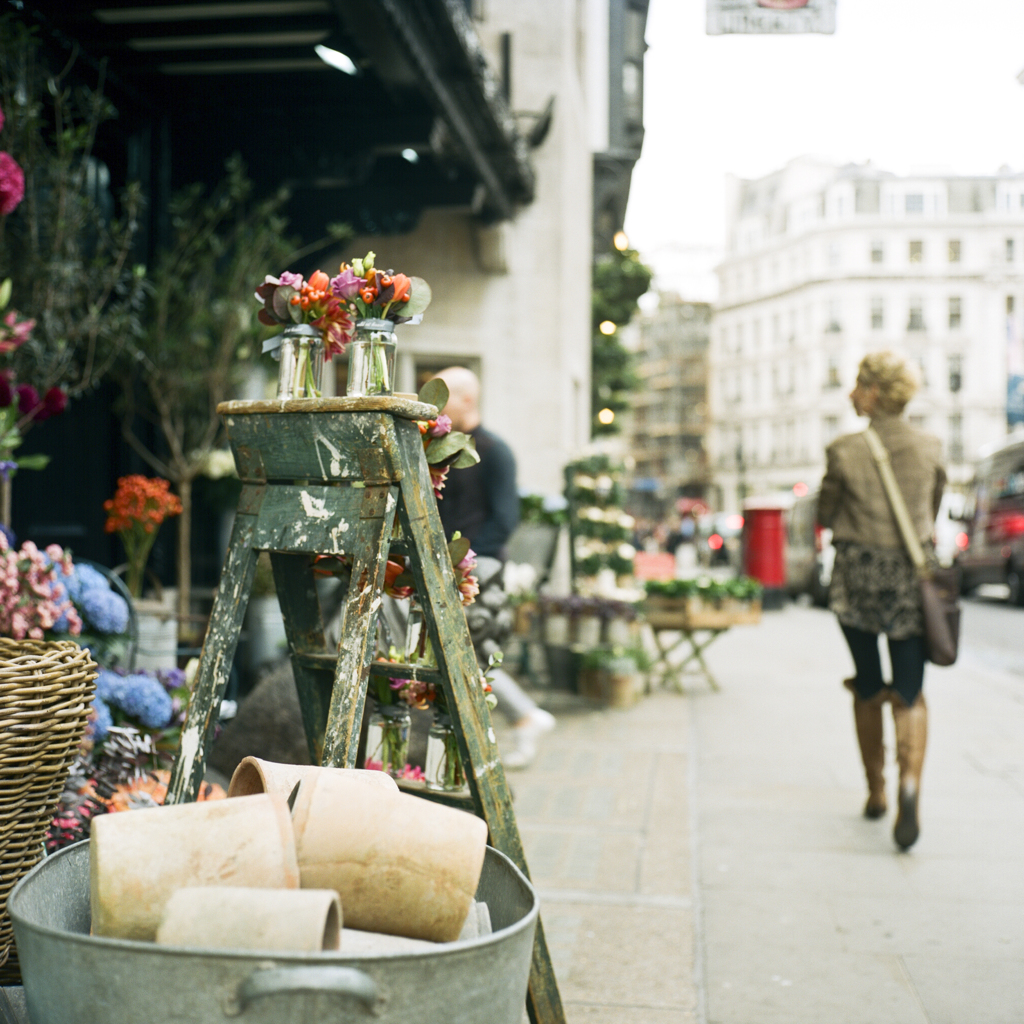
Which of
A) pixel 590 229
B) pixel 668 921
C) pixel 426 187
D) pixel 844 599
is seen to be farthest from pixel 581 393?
pixel 668 921

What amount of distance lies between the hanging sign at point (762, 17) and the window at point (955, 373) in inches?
2723

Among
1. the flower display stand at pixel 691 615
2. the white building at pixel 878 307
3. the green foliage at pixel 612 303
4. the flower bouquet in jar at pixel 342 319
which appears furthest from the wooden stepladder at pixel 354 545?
the white building at pixel 878 307

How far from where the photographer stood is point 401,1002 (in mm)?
1190

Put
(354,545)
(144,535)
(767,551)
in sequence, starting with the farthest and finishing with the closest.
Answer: (767,551) < (144,535) < (354,545)

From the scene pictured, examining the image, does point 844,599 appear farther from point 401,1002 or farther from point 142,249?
point 142,249

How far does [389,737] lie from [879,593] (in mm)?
2537

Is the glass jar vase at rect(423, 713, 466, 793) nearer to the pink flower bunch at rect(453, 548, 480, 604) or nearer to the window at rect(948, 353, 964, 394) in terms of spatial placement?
the pink flower bunch at rect(453, 548, 480, 604)

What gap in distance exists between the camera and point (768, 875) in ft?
13.1

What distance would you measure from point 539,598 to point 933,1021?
548 cm

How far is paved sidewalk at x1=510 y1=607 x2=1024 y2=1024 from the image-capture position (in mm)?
2961

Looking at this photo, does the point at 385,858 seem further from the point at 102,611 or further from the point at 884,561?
the point at 884,561

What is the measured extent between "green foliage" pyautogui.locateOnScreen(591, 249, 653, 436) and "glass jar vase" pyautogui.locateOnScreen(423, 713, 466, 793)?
2130cm

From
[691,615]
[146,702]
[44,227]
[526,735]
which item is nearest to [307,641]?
[146,702]

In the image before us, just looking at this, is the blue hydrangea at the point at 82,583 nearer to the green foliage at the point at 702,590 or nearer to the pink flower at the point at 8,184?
the pink flower at the point at 8,184
